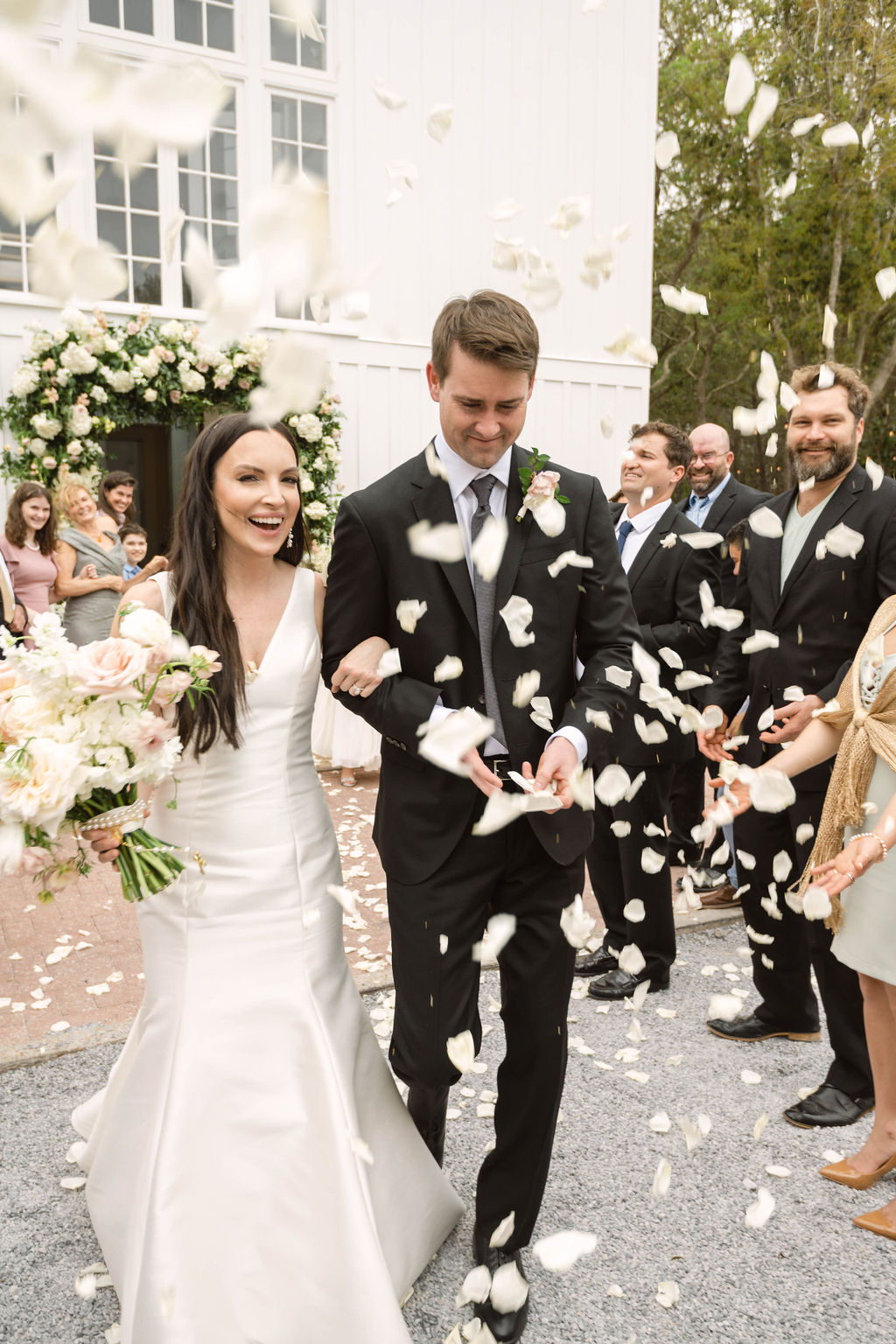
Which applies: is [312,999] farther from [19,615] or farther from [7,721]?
[19,615]

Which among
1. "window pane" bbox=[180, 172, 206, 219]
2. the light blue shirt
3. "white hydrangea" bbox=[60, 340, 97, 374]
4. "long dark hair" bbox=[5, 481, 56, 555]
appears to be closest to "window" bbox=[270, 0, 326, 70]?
"window pane" bbox=[180, 172, 206, 219]

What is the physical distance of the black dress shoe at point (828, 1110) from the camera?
330 centimetres

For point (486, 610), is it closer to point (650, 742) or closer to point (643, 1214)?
point (643, 1214)

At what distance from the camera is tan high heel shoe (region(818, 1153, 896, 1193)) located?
2.98 m

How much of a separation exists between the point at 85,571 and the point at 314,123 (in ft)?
16.7

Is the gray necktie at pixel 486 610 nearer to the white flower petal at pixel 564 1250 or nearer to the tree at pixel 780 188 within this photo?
the white flower petal at pixel 564 1250

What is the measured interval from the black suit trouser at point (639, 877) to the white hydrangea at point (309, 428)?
5.56 meters

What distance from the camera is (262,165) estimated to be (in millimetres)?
9617

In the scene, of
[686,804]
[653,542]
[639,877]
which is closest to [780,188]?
[686,804]

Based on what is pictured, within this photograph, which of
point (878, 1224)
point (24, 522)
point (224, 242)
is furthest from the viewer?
point (224, 242)

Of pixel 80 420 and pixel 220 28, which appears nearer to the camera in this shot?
pixel 80 420

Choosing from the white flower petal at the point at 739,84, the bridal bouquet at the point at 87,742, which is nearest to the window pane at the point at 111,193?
the white flower petal at the point at 739,84

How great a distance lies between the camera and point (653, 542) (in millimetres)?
4414

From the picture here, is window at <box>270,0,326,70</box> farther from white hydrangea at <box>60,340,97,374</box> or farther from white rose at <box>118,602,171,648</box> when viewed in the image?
white rose at <box>118,602,171,648</box>
